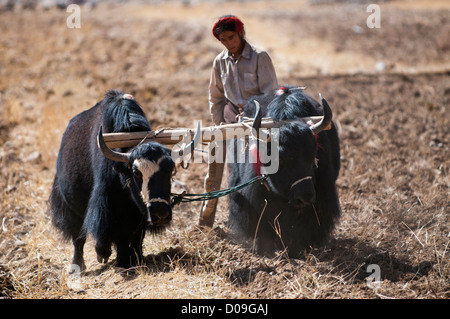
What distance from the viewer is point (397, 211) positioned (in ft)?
17.9

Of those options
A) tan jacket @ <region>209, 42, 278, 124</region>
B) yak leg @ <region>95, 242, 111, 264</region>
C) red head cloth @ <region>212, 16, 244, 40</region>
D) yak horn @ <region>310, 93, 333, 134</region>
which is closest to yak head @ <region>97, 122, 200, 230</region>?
yak leg @ <region>95, 242, 111, 264</region>

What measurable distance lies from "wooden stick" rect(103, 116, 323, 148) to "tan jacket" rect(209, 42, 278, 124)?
0.82 meters

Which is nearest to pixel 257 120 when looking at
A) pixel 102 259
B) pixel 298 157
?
pixel 298 157

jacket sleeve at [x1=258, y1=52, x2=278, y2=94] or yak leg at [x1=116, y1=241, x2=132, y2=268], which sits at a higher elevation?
jacket sleeve at [x1=258, y1=52, x2=278, y2=94]

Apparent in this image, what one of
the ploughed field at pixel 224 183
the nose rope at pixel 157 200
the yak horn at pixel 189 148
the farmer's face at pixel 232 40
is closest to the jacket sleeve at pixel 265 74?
the farmer's face at pixel 232 40

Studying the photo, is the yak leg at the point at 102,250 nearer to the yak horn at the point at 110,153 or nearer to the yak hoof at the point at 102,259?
the yak hoof at the point at 102,259

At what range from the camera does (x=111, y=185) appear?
4613mm

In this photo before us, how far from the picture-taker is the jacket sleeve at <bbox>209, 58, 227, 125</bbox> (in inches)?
217

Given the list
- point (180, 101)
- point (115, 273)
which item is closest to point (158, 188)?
point (115, 273)

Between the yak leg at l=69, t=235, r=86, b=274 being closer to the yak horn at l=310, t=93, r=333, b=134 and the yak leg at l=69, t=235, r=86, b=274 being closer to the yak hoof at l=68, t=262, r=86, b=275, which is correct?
the yak hoof at l=68, t=262, r=86, b=275

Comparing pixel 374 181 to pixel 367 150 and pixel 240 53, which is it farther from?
pixel 240 53
